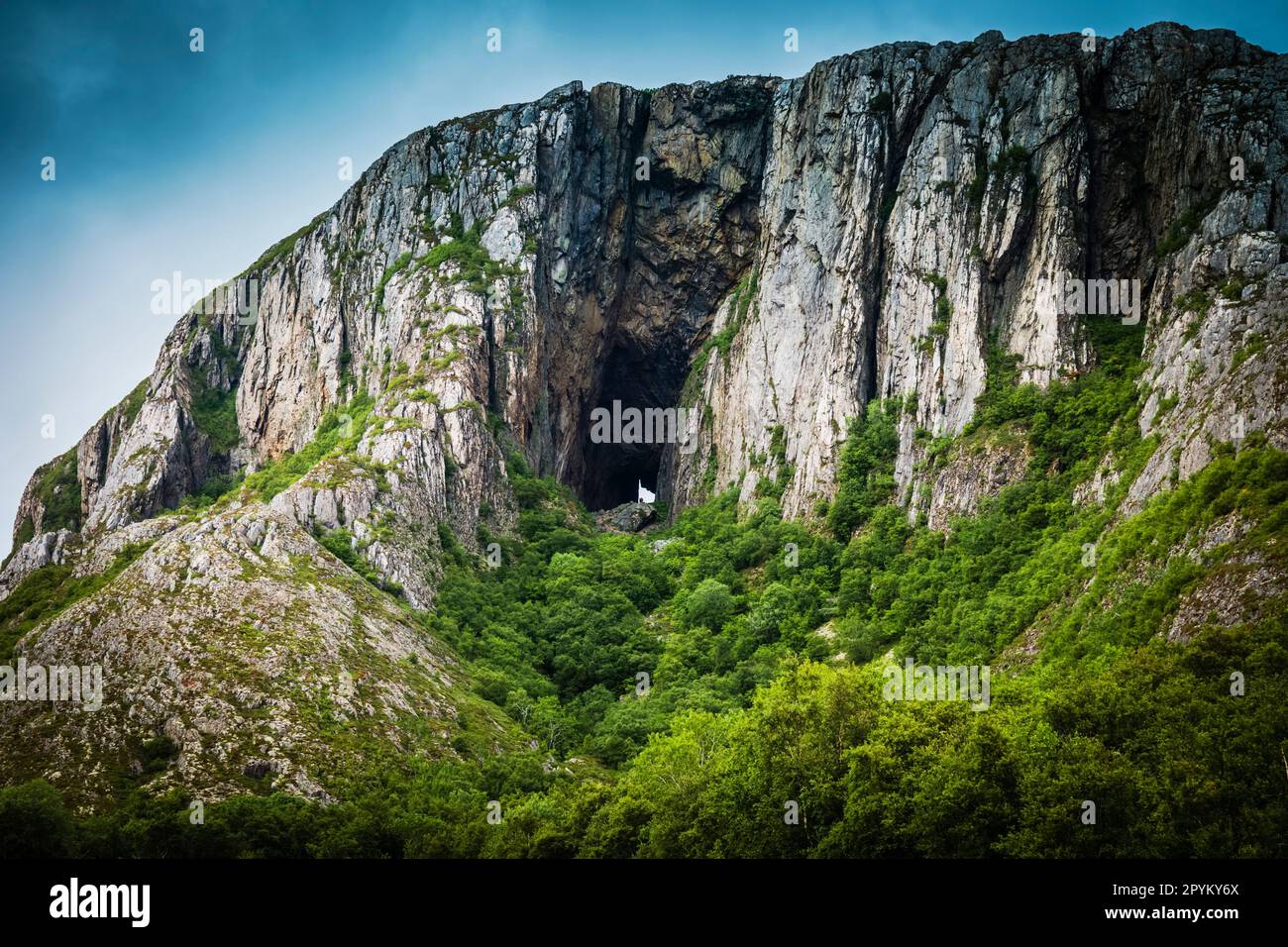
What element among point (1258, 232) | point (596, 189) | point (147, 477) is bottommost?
point (147, 477)

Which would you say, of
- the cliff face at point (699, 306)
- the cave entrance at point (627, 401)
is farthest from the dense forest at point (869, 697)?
the cave entrance at point (627, 401)

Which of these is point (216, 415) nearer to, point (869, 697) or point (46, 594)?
point (46, 594)

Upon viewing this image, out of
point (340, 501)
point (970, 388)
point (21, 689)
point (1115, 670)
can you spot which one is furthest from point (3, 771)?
point (970, 388)

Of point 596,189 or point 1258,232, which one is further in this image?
point 596,189

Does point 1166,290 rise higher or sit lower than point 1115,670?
higher

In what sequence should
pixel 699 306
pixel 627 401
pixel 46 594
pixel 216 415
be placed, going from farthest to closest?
pixel 216 415 < pixel 627 401 < pixel 699 306 < pixel 46 594

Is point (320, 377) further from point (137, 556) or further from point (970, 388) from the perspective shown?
point (970, 388)

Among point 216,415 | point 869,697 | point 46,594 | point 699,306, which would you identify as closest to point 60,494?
point 216,415
